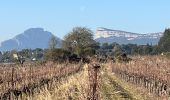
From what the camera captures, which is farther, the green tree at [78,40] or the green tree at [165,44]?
the green tree at [165,44]

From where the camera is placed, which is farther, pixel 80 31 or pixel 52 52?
pixel 80 31

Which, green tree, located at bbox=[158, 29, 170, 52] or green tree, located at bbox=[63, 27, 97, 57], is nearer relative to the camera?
green tree, located at bbox=[63, 27, 97, 57]

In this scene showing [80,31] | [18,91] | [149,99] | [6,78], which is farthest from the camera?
[80,31]

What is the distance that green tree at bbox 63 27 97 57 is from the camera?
12912cm

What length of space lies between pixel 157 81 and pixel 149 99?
7726mm

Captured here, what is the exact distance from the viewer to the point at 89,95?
1232cm

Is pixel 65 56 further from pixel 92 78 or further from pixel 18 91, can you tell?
pixel 92 78

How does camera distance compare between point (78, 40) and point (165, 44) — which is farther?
point (165, 44)

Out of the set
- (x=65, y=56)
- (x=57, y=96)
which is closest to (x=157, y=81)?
(x=57, y=96)

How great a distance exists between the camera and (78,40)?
5300 inches

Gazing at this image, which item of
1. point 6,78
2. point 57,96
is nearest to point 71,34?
point 6,78

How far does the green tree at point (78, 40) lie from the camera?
129 metres

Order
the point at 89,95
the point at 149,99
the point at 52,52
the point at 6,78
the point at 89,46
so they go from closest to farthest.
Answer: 1. the point at 89,95
2. the point at 149,99
3. the point at 6,78
4. the point at 52,52
5. the point at 89,46

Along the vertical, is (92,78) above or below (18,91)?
above
